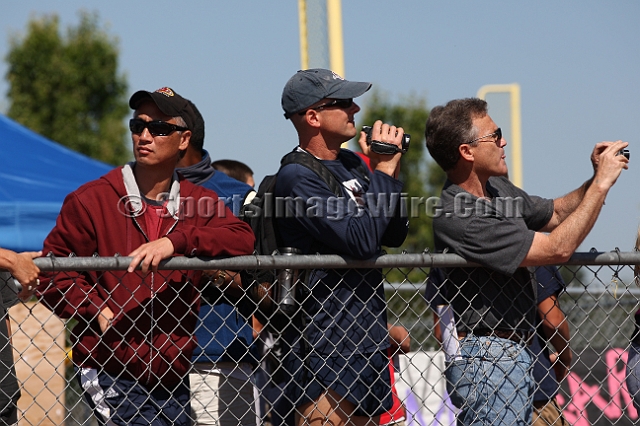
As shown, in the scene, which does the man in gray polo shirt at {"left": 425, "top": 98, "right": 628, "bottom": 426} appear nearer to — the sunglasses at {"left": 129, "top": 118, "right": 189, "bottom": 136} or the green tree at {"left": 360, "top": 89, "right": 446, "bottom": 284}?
the sunglasses at {"left": 129, "top": 118, "right": 189, "bottom": 136}

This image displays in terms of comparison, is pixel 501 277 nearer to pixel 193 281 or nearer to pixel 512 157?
pixel 193 281

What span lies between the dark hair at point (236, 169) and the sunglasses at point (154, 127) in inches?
73.0

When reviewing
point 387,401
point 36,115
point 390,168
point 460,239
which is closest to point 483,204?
point 460,239

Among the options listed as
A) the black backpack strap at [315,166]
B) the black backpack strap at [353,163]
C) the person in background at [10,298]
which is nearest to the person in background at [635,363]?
the black backpack strap at [353,163]

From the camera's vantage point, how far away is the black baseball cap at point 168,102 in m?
3.29

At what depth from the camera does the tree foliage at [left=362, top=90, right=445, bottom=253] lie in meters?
Result: 19.7

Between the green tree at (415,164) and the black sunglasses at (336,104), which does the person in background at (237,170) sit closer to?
the black sunglasses at (336,104)

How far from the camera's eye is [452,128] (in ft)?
11.2

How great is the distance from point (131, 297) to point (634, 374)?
7.24 feet

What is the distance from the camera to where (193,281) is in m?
3.05

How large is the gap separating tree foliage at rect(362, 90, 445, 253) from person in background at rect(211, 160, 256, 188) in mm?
13544

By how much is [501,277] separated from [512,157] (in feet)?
25.9

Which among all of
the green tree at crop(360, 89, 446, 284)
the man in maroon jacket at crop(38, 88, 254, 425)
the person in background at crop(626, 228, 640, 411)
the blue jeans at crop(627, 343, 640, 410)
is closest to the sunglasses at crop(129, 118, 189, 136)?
the man in maroon jacket at crop(38, 88, 254, 425)

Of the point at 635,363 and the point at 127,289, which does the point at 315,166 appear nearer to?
the point at 127,289
